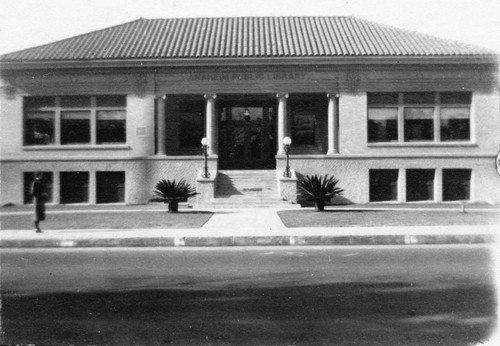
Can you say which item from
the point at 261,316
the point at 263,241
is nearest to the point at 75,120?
the point at 263,241

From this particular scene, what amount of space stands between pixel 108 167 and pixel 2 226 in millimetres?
11751

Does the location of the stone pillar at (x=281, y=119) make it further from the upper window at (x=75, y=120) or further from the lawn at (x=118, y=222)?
the lawn at (x=118, y=222)

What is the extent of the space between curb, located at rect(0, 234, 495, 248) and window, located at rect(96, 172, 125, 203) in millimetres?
14636

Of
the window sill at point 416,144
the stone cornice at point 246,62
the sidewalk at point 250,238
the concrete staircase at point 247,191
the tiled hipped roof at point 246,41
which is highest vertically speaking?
the tiled hipped roof at point 246,41

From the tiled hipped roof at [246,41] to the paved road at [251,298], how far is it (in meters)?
17.3

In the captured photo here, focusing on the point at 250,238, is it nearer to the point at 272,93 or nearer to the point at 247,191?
the point at 247,191

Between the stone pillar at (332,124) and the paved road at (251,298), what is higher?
the stone pillar at (332,124)

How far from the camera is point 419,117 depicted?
87.4 ft

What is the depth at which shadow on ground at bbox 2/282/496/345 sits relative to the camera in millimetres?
4992

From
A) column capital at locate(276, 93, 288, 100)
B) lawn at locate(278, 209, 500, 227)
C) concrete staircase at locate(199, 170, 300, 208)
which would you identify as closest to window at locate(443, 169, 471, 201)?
concrete staircase at locate(199, 170, 300, 208)

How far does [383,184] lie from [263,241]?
15724 mm

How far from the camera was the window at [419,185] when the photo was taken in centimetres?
2586

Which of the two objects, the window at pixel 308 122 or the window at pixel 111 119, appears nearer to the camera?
the window at pixel 111 119

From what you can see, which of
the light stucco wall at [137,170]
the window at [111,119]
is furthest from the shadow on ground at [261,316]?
the window at [111,119]
